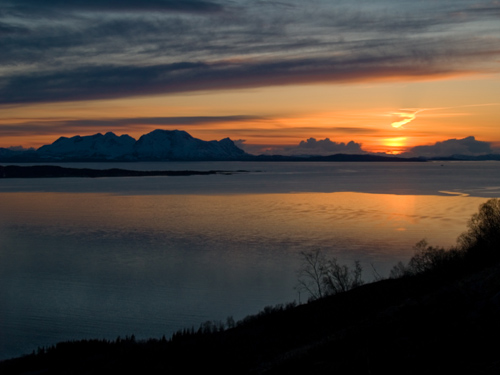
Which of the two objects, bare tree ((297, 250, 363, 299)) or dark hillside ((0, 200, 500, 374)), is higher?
dark hillside ((0, 200, 500, 374))

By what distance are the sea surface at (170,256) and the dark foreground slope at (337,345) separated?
344cm

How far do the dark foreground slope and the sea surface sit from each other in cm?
344

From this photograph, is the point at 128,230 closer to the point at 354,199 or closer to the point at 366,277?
the point at 366,277

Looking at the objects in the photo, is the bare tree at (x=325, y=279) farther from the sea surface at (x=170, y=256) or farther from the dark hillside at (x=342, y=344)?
the dark hillside at (x=342, y=344)

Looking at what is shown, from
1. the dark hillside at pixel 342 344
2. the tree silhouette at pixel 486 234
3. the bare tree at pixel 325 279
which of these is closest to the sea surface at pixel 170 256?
the bare tree at pixel 325 279

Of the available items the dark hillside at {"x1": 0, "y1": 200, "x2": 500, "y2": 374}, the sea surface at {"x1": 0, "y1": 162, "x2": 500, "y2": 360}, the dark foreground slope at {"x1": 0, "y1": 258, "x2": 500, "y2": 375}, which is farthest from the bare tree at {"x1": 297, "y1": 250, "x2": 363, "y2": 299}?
the dark foreground slope at {"x1": 0, "y1": 258, "x2": 500, "y2": 375}

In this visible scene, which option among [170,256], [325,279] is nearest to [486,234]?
[325,279]

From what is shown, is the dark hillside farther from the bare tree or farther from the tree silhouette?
the tree silhouette

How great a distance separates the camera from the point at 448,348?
835cm

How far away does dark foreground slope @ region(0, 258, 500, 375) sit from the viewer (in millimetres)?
8156

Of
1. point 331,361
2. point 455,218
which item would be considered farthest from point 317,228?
point 331,361

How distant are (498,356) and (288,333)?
6184mm

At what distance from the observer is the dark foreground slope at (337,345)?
8156 millimetres

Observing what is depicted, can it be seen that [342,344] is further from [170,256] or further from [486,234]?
[170,256]
